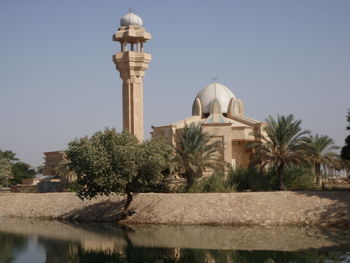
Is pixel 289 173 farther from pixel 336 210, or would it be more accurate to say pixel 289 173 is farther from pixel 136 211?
pixel 136 211

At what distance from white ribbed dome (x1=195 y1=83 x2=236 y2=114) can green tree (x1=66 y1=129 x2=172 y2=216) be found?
2019 cm

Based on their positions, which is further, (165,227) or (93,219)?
(93,219)

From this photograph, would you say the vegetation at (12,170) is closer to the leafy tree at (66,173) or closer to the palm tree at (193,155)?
the leafy tree at (66,173)

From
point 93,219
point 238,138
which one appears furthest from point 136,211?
point 238,138

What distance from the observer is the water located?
18516 millimetres

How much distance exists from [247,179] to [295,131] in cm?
411

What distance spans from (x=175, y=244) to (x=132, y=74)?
2166 centimetres

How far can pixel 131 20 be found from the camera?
41750 mm

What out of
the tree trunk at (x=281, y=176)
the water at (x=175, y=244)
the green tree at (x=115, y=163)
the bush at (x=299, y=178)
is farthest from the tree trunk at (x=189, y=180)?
the bush at (x=299, y=178)

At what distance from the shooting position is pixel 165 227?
2714 centimetres

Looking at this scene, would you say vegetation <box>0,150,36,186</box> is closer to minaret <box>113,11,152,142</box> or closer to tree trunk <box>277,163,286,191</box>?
minaret <box>113,11,152,142</box>

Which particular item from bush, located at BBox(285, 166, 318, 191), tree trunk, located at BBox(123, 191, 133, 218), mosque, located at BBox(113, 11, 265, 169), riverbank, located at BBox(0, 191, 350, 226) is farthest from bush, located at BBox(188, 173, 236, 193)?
mosque, located at BBox(113, 11, 265, 169)

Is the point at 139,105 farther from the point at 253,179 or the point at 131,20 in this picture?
the point at 253,179

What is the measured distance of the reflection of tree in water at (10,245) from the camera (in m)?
20.0
